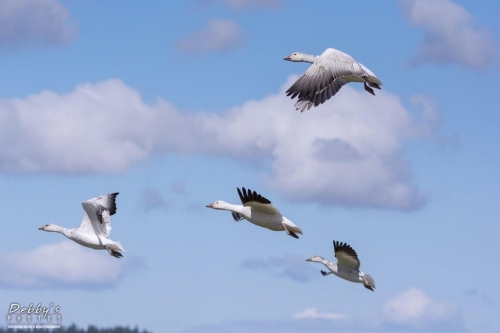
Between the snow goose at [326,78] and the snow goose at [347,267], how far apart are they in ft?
16.2

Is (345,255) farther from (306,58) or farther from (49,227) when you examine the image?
(49,227)

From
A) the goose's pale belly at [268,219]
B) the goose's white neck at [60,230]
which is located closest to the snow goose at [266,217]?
the goose's pale belly at [268,219]

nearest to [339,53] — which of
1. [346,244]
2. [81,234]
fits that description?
[346,244]

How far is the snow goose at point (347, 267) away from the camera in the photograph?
35.3 metres

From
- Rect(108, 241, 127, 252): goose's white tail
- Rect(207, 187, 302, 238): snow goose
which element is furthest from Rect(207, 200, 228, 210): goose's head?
Rect(108, 241, 127, 252): goose's white tail

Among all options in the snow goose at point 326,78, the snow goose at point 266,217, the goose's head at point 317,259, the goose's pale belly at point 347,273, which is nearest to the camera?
the snow goose at point 326,78

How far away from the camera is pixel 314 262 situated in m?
37.4

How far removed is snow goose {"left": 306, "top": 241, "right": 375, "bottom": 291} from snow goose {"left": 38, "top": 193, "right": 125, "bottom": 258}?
5.36 metres

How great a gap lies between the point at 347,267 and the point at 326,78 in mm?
6689

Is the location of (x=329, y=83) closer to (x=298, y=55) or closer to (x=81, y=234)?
(x=298, y=55)

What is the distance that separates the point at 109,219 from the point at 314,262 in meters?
5.93

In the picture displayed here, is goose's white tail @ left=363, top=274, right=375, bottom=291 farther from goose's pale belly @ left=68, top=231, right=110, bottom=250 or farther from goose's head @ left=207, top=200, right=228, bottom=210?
goose's pale belly @ left=68, top=231, right=110, bottom=250

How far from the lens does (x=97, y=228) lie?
3441 cm

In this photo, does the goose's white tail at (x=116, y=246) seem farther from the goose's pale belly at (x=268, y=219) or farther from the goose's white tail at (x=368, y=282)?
the goose's white tail at (x=368, y=282)
